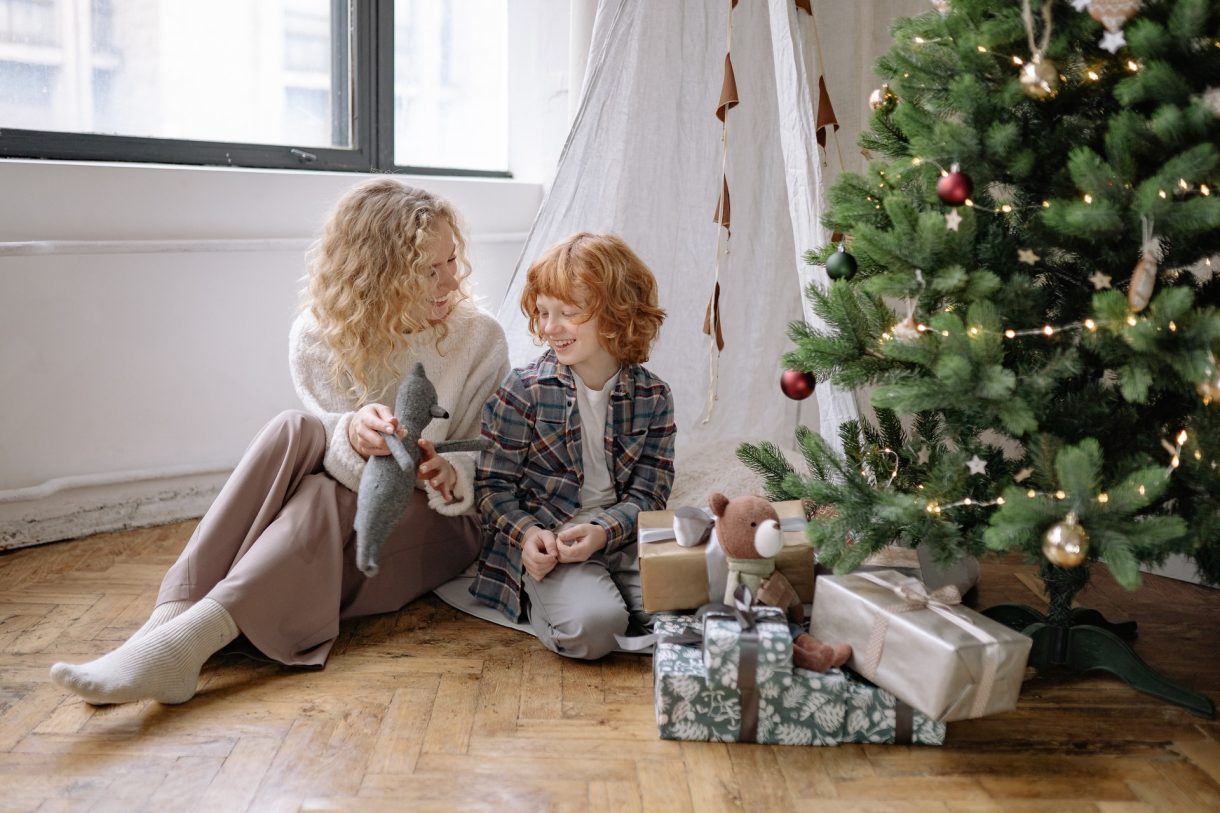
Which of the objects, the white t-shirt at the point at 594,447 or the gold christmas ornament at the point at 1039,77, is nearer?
the gold christmas ornament at the point at 1039,77

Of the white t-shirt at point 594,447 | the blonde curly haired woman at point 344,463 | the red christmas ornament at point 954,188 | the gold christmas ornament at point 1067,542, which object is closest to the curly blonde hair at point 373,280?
the blonde curly haired woman at point 344,463

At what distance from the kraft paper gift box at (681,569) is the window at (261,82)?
63.7 inches

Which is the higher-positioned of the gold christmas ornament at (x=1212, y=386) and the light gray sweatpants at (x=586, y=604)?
the gold christmas ornament at (x=1212, y=386)

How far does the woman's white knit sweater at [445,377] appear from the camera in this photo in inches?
78.4

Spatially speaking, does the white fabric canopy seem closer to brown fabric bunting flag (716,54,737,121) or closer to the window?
brown fabric bunting flag (716,54,737,121)

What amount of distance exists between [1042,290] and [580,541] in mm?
868

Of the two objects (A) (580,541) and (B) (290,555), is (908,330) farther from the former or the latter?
(B) (290,555)

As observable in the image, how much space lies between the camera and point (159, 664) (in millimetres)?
1588

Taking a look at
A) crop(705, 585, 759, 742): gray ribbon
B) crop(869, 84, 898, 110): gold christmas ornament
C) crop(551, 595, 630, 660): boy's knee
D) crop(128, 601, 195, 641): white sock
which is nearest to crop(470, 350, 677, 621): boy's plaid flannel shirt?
crop(551, 595, 630, 660): boy's knee

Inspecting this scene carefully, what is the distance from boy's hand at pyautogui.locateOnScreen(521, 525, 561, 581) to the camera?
1852mm

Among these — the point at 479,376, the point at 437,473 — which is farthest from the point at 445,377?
the point at 437,473

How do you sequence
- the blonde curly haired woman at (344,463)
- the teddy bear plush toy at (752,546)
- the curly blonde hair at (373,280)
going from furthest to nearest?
the curly blonde hair at (373,280) < the blonde curly haired woman at (344,463) < the teddy bear plush toy at (752,546)

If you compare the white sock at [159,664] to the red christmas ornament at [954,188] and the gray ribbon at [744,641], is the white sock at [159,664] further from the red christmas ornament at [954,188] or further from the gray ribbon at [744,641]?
the red christmas ornament at [954,188]

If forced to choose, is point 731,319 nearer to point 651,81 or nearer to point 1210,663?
point 651,81
